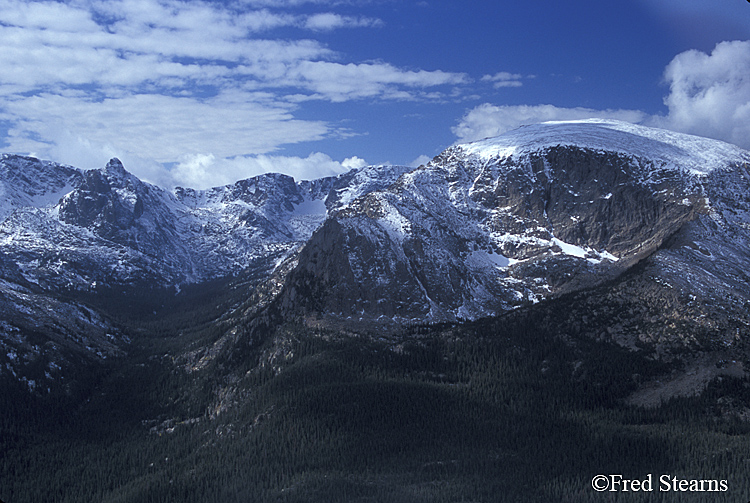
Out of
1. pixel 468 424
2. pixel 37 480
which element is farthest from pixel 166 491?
pixel 468 424

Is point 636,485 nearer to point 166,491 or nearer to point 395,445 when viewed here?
point 395,445

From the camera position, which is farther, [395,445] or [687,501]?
[395,445]

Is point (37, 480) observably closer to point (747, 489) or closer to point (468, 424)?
point (468, 424)

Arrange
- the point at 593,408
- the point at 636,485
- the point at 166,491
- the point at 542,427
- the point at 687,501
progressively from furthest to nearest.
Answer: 1. the point at 593,408
2. the point at 542,427
3. the point at 166,491
4. the point at 636,485
5. the point at 687,501

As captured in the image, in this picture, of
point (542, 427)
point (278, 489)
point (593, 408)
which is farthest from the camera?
point (593, 408)

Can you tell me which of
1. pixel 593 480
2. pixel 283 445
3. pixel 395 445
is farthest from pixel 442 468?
pixel 283 445

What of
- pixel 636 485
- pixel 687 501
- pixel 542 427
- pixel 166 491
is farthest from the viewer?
pixel 542 427

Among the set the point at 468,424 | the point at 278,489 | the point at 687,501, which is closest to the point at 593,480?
the point at 687,501

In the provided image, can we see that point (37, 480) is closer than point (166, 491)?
No

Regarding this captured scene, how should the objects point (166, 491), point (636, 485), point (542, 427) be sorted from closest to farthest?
point (636, 485), point (166, 491), point (542, 427)
